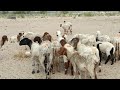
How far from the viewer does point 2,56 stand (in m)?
12.6

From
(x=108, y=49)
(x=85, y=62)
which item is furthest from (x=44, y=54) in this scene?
(x=108, y=49)

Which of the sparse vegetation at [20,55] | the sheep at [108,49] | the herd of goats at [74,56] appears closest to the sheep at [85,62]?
the herd of goats at [74,56]

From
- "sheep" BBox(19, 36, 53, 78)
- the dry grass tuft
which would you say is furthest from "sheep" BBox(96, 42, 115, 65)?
the dry grass tuft

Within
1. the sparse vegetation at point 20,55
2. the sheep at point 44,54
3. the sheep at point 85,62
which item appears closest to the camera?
the sheep at point 85,62

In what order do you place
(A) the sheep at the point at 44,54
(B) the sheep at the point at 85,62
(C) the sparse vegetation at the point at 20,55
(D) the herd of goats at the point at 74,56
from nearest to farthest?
(B) the sheep at the point at 85,62
(D) the herd of goats at the point at 74,56
(A) the sheep at the point at 44,54
(C) the sparse vegetation at the point at 20,55

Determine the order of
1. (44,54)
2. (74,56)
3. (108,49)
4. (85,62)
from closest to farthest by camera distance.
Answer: (85,62) → (74,56) → (44,54) → (108,49)

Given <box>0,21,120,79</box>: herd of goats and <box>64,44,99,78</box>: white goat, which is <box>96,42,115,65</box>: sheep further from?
<box>64,44,99,78</box>: white goat

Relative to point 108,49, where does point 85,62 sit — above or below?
below

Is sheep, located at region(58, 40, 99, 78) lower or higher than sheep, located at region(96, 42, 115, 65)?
lower

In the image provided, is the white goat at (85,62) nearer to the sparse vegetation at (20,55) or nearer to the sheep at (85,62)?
the sheep at (85,62)

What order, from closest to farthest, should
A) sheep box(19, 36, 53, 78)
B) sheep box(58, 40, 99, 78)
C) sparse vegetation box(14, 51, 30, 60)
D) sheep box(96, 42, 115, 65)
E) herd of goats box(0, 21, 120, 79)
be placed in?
sheep box(58, 40, 99, 78)
herd of goats box(0, 21, 120, 79)
sheep box(19, 36, 53, 78)
sheep box(96, 42, 115, 65)
sparse vegetation box(14, 51, 30, 60)

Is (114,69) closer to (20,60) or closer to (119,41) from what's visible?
(119,41)

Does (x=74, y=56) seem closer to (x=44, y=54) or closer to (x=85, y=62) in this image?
(x=85, y=62)
